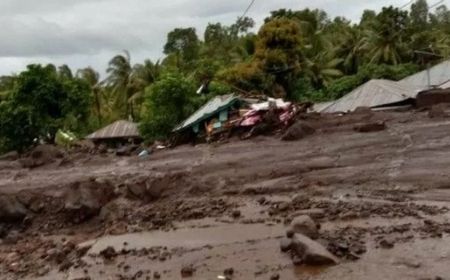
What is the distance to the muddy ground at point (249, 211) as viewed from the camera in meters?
9.83

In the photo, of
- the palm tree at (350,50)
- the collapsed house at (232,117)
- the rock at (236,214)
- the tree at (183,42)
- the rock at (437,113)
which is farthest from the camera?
the tree at (183,42)

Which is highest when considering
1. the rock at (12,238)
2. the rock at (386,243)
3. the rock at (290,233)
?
the rock at (290,233)

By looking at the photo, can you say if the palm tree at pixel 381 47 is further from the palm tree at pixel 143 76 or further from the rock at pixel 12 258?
the rock at pixel 12 258

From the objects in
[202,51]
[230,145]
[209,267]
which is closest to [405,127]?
[230,145]

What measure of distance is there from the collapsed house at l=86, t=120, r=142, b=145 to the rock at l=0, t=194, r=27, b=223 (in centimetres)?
2328

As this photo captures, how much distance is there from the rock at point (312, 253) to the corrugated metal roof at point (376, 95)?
20785 millimetres

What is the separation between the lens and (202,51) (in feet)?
178

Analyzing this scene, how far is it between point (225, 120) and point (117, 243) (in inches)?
636

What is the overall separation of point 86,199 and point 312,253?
29.0ft

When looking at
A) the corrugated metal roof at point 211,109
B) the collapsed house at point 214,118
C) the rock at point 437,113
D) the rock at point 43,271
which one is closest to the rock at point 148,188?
the rock at point 43,271

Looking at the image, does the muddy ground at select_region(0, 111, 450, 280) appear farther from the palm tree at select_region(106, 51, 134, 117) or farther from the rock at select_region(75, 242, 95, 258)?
the palm tree at select_region(106, 51, 134, 117)

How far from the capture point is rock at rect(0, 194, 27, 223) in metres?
17.5

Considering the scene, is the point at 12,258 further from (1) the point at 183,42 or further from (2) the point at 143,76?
(1) the point at 183,42

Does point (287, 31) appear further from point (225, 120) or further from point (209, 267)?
point (209, 267)
